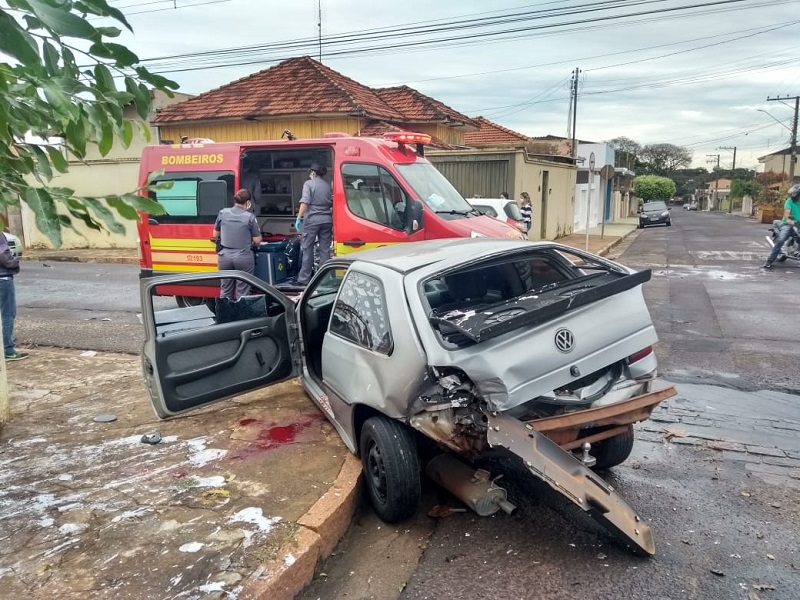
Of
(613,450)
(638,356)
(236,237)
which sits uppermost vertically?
(236,237)

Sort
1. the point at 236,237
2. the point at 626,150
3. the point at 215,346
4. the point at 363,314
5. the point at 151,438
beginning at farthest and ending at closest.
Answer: the point at 626,150 < the point at 236,237 < the point at 151,438 < the point at 215,346 < the point at 363,314

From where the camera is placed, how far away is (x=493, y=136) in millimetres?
25859

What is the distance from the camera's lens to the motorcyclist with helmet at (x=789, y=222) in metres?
14.7

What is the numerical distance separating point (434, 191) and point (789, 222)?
10.1m

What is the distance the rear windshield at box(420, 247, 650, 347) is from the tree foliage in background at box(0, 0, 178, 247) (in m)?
1.97

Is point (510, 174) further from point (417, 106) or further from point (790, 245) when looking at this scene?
point (790, 245)

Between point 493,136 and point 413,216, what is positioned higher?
point 493,136

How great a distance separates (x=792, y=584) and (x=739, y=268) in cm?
1377

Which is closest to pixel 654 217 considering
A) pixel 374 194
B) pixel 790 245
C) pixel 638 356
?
pixel 790 245

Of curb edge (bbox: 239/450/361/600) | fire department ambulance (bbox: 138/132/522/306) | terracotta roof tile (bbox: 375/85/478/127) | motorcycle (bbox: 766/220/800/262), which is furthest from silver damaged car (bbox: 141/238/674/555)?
terracotta roof tile (bbox: 375/85/478/127)

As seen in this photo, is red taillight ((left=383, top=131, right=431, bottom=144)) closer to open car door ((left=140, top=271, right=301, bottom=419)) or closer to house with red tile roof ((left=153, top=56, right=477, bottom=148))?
open car door ((left=140, top=271, right=301, bottom=419))

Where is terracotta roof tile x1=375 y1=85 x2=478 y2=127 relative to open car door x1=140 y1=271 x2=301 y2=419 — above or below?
above

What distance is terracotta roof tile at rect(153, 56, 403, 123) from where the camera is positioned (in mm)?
17891

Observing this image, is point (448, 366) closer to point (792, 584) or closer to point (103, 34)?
point (792, 584)
